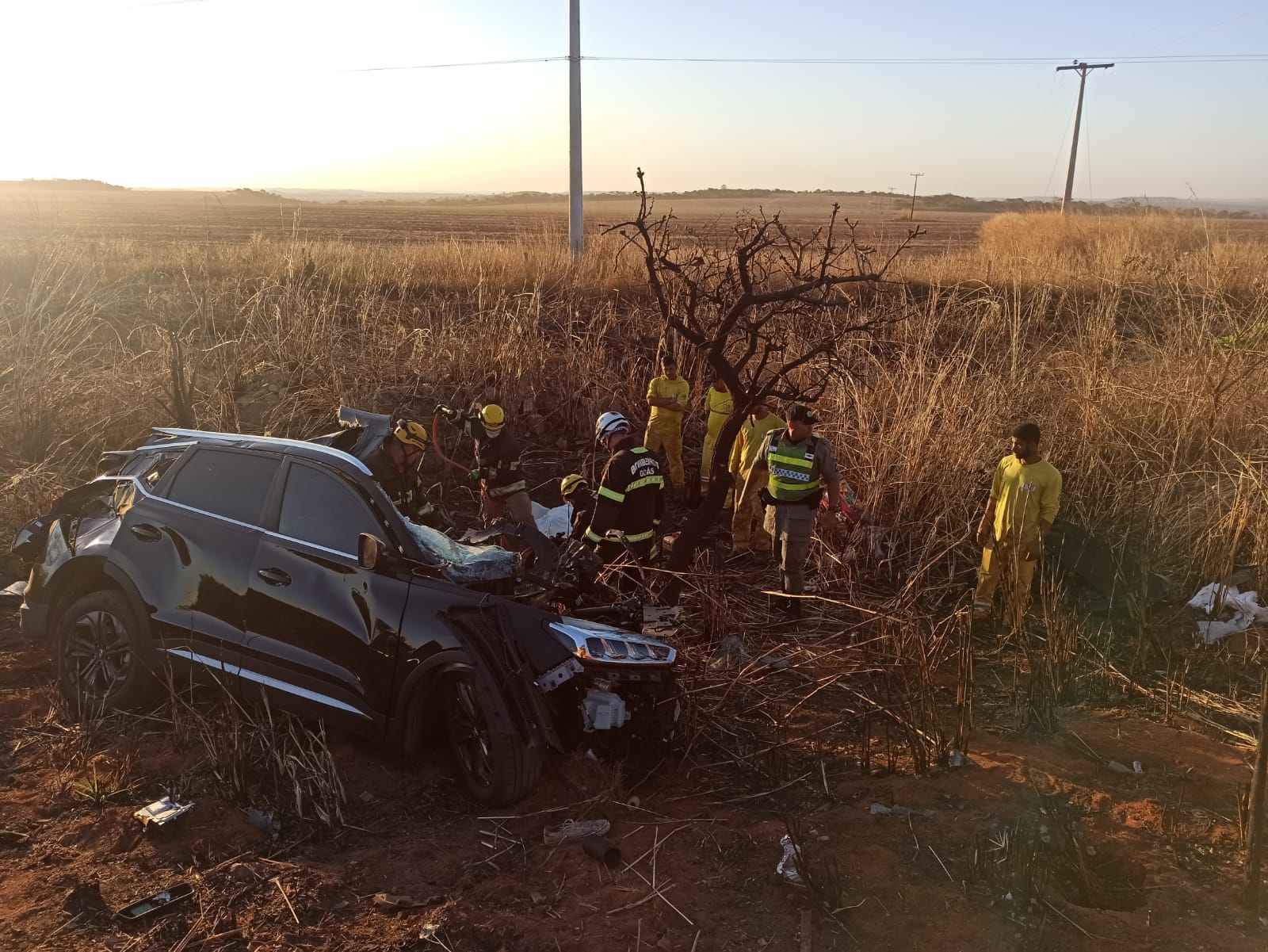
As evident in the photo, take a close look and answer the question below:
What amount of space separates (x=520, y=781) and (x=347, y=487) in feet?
5.95

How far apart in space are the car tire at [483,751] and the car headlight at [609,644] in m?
0.51

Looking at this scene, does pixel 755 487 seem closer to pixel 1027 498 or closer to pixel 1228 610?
pixel 1027 498

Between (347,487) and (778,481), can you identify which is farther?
(778,481)

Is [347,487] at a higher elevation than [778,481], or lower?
higher

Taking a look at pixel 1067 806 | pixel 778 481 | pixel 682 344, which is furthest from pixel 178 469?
pixel 682 344

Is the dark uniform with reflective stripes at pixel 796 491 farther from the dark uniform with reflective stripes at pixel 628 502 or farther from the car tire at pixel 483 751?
the car tire at pixel 483 751

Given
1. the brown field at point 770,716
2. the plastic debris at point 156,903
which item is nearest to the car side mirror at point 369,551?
the brown field at point 770,716

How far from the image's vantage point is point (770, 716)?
5.82 metres

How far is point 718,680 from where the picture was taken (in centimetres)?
576

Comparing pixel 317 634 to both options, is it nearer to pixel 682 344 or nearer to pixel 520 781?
pixel 520 781

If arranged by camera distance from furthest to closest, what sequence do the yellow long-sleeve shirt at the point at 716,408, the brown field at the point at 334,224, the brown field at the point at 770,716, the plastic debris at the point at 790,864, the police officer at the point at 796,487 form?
the brown field at the point at 334,224, the yellow long-sleeve shirt at the point at 716,408, the police officer at the point at 796,487, the plastic debris at the point at 790,864, the brown field at the point at 770,716

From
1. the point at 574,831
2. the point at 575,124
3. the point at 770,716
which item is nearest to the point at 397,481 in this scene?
the point at 770,716

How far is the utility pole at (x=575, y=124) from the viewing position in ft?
58.8

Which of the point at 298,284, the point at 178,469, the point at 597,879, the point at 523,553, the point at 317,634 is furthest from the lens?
the point at 298,284
